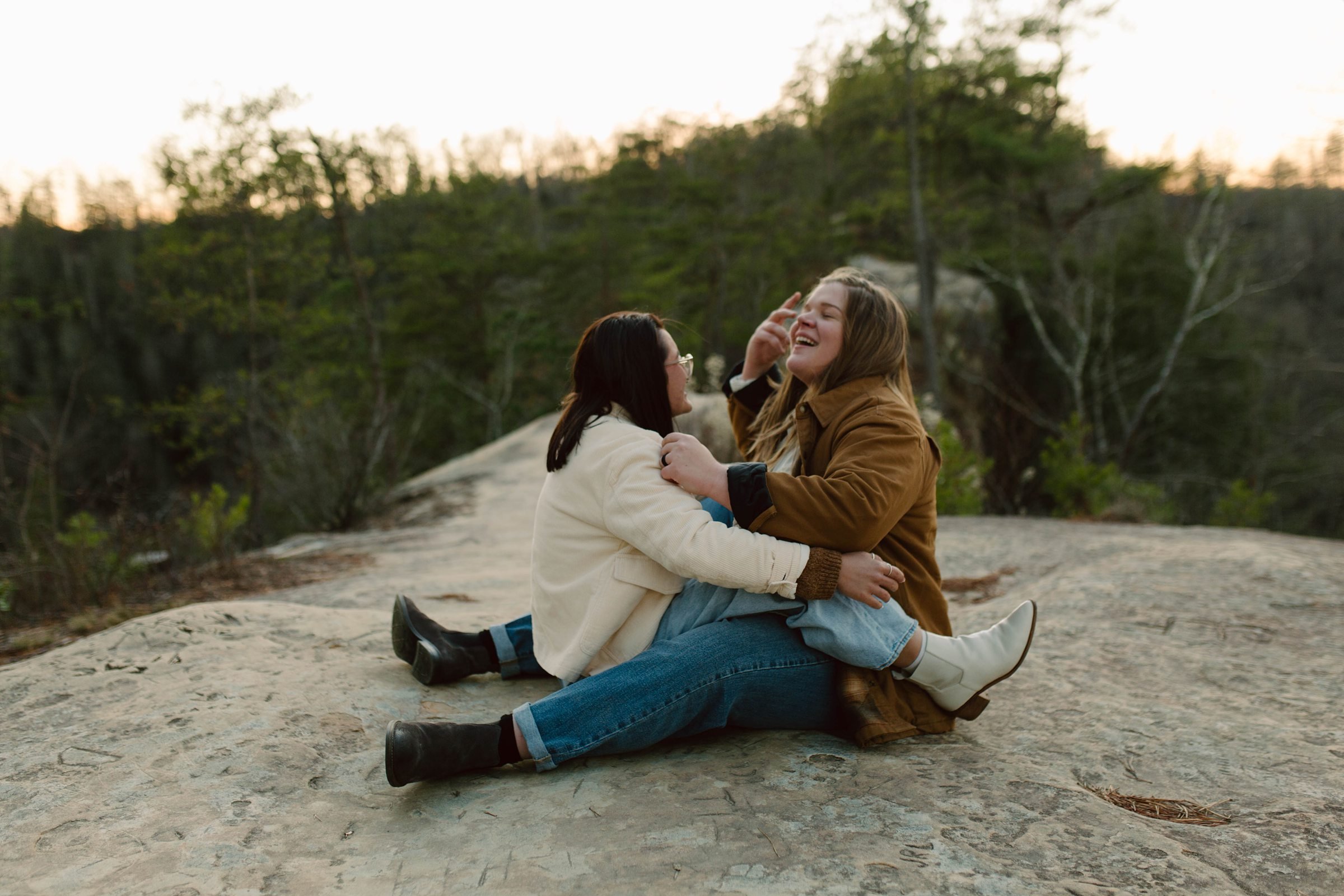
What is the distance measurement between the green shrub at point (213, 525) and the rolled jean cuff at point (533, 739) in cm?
504

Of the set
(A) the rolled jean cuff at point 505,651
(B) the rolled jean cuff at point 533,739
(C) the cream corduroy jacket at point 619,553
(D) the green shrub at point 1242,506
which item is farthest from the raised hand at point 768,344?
(D) the green shrub at point 1242,506

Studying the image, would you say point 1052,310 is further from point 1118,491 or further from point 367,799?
point 367,799

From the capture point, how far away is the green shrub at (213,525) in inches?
252

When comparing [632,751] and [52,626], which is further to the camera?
[52,626]

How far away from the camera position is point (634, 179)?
27.3 meters

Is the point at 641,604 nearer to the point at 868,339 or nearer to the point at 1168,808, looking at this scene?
the point at 868,339

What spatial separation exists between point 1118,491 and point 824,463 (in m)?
7.39

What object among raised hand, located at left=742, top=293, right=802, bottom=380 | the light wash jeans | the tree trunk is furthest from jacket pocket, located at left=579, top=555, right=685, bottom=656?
the tree trunk

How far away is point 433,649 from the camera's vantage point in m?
2.62

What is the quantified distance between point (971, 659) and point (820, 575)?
0.52 metres

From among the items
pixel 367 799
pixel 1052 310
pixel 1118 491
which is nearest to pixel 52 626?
pixel 367 799

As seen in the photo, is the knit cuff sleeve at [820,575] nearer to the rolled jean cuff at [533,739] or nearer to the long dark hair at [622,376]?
the long dark hair at [622,376]

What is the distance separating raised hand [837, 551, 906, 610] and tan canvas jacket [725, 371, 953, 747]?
0.04 metres

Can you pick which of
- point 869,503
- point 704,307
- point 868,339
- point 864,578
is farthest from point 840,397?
point 704,307
